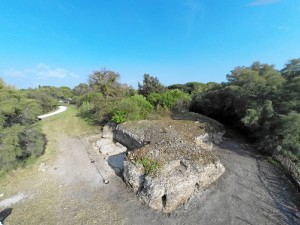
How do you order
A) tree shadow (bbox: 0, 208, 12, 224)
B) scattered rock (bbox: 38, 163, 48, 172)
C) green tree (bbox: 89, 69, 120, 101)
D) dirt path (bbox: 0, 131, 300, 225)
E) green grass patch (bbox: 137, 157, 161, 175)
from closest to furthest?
dirt path (bbox: 0, 131, 300, 225), tree shadow (bbox: 0, 208, 12, 224), green grass patch (bbox: 137, 157, 161, 175), scattered rock (bbox: 38, 163, 48, 172), green tree (bbox: 89, 69, 120, 101)

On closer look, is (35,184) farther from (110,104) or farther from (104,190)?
(110,104)

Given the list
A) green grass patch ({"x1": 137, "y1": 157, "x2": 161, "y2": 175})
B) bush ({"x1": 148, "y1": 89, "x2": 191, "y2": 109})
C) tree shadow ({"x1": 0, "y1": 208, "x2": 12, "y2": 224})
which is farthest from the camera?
bush ({"x1": 148, "y1": 89, "x2": 191, "y2": 109})

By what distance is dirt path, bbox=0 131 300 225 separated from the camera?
8086mm

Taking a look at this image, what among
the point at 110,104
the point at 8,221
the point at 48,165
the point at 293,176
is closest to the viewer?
the point at 8,221

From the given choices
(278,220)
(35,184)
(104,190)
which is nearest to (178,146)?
(104,190)

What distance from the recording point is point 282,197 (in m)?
8.84

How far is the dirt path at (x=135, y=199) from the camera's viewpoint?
8.09 m

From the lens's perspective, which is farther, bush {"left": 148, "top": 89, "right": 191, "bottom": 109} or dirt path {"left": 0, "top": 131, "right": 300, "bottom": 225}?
bush {"left": 148, "top": 89, "right": 191, "bottom": 109}

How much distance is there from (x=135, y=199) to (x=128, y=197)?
41cm

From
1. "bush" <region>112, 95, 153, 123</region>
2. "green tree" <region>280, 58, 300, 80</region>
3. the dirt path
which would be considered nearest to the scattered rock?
the dirt path

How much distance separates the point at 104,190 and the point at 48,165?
576 cm

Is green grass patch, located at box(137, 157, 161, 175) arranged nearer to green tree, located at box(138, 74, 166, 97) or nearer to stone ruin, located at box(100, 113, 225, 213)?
stone ruin, located at box(100, 113, 225, 213)

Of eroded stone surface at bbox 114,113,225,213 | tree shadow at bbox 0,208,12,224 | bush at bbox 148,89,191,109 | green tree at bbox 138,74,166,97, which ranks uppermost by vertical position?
green tree at bbox 138,74,166,97

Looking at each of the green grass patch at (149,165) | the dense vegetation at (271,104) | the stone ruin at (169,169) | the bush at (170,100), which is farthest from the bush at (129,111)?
the dense vegetation at (271,104)
